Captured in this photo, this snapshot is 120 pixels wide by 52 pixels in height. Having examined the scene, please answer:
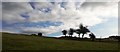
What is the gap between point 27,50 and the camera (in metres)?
47.5

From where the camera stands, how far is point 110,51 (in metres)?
53.6

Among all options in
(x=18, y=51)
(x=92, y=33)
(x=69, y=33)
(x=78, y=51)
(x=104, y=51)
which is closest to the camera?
(x=18, y=51)

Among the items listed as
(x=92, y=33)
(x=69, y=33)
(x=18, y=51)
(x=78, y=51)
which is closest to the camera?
(x=18, y=51)

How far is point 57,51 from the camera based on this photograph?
47.9 m

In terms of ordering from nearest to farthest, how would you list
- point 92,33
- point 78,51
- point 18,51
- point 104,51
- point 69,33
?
point 18,51 → point 78,51 → point 104,51 → point 92,33 → point 69,33

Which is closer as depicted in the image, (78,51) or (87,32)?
(78,51)

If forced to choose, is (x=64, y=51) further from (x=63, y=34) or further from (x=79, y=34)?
(x=63, y=34)

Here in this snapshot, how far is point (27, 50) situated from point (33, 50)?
138 cm

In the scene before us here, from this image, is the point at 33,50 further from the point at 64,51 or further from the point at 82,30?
the point at 82,30

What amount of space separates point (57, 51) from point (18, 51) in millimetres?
8962

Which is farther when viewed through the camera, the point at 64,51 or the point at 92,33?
the point at 92,33

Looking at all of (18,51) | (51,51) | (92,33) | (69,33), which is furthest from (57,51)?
(69,33)

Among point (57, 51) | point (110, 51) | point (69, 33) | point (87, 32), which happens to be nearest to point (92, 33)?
point (87, 32)

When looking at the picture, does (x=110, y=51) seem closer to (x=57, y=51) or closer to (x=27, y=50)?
(x=57, y=51)
